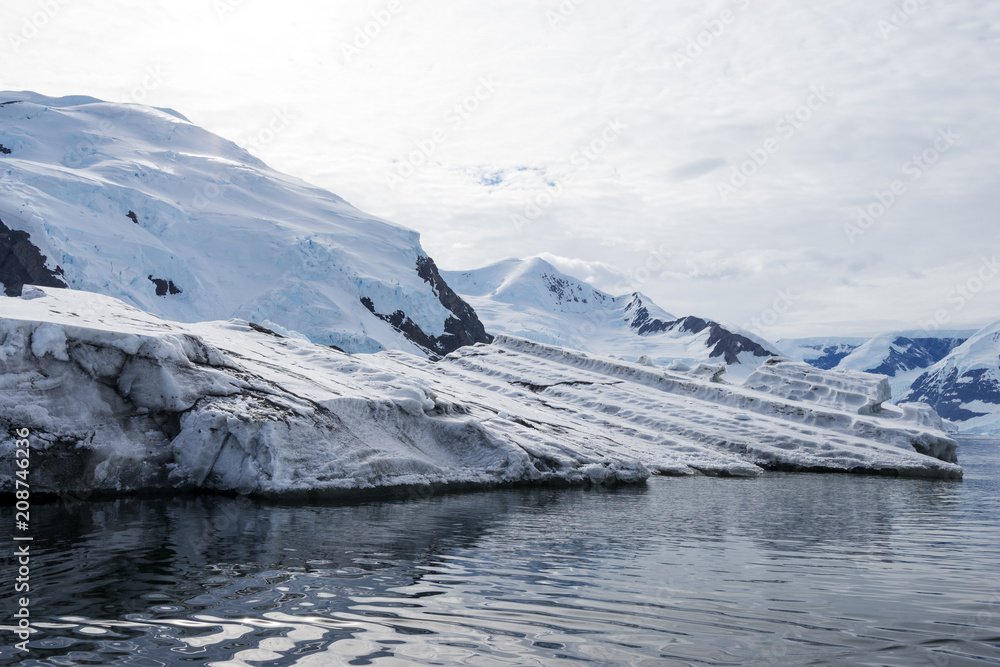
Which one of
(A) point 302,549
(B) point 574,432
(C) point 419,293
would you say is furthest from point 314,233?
(A) point 302,549

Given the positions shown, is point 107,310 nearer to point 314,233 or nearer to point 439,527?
point 439,527

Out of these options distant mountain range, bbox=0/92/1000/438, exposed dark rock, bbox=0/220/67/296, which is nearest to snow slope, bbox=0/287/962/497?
distant mountain range, bbox=0/92/1000/438

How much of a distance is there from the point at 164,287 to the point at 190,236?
1432cm

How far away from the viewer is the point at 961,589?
9.27 meters

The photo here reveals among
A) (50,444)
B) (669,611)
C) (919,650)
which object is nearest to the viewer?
(919,650)

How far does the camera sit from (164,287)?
80875mm

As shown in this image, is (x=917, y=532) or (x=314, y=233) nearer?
(x=917, y=532)

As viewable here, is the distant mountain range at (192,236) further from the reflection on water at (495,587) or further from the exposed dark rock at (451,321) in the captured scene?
the reflection on water at (495,587)

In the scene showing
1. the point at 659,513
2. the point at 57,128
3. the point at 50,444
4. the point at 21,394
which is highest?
the point at 57,128

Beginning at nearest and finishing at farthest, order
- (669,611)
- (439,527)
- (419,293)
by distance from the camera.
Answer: (669,611) → (439,527) → (419,293)

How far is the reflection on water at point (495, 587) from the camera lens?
655 cm

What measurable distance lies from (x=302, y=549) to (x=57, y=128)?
119 metres
